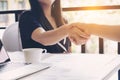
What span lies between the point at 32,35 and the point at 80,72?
831 mm

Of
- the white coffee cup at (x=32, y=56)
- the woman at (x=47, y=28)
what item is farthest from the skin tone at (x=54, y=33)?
the white coffee cup at (x=32, y=56)

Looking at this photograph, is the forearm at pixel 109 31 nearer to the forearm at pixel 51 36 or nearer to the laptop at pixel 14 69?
the forearm at pixel 51 36

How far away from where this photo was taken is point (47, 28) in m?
2.04

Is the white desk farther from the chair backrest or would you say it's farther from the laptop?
the chair backrest

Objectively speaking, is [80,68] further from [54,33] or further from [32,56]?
[54,33]

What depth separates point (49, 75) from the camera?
1.05 meters

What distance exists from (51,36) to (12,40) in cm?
36

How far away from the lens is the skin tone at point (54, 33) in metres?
1.59

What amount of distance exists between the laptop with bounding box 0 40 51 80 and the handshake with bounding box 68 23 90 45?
0.42 m

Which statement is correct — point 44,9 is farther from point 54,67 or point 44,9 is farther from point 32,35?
point 54,67

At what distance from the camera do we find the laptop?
3.32 feet

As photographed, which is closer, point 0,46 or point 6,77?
point 6,77

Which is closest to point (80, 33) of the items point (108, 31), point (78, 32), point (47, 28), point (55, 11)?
point (78, 32)

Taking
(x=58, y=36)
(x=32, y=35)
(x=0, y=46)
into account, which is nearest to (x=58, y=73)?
(x=0, y=46)
